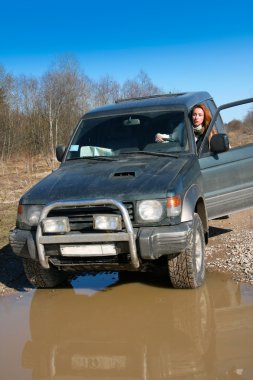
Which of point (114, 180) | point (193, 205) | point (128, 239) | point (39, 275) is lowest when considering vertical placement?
point (39, 275)

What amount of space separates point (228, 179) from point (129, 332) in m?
2.76

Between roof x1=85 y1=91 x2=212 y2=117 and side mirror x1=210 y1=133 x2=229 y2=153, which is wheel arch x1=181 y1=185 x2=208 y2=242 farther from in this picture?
roof x1=85 y1=91 x2=212 y2=117

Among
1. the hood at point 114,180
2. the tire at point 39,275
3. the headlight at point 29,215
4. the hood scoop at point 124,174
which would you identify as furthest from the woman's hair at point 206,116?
the tire at point 39,275

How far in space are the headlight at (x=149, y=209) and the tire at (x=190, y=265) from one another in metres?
0.42

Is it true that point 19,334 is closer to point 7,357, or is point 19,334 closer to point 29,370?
point 7,357

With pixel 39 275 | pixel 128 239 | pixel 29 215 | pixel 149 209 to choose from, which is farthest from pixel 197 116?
pixel 39 275

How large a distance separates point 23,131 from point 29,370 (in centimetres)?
3113

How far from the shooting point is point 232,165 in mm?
6027

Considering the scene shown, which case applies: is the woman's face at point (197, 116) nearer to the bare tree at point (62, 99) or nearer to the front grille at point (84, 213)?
the front grille at point (84, 213)

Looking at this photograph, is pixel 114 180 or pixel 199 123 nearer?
pixel 114 180

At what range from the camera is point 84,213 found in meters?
4.47

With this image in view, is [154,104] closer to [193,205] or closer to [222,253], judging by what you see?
[193,205]

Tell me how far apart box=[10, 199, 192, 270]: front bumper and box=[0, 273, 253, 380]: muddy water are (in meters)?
0.56

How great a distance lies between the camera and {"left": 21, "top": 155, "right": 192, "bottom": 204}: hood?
4.44 m
